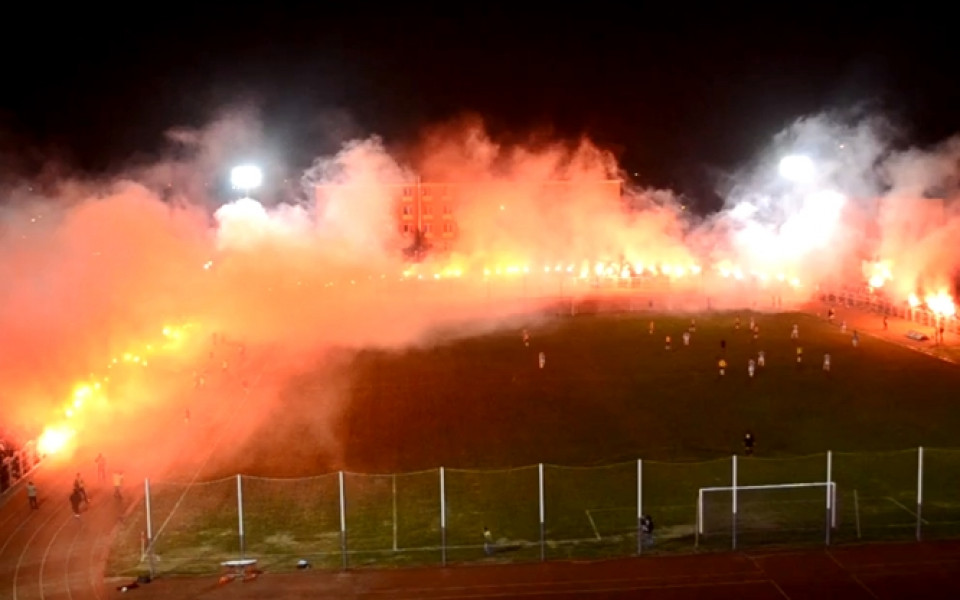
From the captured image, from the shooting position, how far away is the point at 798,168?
49.6 m

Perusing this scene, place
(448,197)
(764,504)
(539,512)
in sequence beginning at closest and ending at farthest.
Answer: (764,504), (539,512), (448,197)

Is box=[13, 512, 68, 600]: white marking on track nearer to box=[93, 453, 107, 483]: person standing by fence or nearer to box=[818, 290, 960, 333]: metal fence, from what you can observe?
box=[93, 453, 107, 483]: person standing by fence

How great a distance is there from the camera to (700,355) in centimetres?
3089

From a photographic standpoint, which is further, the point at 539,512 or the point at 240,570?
the point at 539,512

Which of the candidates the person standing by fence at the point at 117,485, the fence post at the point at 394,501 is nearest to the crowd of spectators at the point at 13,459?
the person standing by fence at the point at 117,485

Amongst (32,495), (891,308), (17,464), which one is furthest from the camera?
(891,308)

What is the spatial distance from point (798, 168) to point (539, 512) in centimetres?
3852

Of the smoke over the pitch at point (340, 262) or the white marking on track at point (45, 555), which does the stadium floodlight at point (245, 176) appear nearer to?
the smoke over the pitch at point (340, 262)

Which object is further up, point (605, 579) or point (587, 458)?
point (587, 458)

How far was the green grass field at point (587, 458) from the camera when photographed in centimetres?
1505

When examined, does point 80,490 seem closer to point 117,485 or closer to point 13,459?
point 117,485

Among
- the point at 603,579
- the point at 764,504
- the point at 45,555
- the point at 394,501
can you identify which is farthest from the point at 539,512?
the point at 45,555

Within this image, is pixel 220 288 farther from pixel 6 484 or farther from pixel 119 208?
pixel 6 484

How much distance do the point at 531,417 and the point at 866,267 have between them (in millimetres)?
27424
